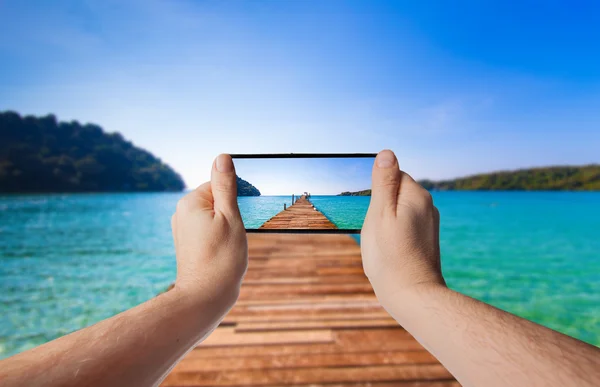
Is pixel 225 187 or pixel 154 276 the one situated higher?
pixel 225 187

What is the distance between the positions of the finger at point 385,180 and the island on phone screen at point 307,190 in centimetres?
2

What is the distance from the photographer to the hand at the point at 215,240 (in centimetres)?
71

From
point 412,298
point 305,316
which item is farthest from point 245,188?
point 305,316

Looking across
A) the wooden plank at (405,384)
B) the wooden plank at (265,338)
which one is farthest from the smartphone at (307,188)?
the wooden plank at (265,338)

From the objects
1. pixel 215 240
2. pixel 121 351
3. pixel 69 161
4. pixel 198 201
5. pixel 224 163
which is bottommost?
pixel 121 351

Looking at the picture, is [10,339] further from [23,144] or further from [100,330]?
[23,144]

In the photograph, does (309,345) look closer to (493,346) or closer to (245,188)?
(245,188)

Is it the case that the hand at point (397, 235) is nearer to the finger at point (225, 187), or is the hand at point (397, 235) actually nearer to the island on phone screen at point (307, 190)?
the island on phone screen at point (307, 190)

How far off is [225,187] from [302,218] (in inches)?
9.6

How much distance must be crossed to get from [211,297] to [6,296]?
5608mm

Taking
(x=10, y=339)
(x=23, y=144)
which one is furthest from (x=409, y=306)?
(x=23, y=144)

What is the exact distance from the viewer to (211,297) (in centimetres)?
67

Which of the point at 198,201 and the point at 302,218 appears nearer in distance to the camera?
the point at 302,218

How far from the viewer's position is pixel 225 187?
0.81 m
